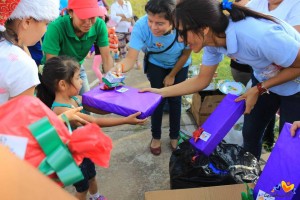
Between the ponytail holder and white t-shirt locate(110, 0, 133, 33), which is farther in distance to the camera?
white t-shirt locate(110, 0, 133, 33)

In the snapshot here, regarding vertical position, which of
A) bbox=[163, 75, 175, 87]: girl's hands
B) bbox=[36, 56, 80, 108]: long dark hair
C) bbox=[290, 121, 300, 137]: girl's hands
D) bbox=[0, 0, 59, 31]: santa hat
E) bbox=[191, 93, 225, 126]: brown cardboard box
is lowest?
bbox=[191, 93, 225, 126]: brown cardboard box

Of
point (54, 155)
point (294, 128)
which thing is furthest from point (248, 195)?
point (54, 155)

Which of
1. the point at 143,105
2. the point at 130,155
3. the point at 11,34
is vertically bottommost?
the point at 130,155

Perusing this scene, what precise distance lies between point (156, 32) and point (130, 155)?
1.28m

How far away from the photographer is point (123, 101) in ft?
7.02

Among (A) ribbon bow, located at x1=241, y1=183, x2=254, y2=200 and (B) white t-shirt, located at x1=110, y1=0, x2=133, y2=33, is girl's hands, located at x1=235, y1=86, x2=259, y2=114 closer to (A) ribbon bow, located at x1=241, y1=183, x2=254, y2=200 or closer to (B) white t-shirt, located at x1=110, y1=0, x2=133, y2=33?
(A) ribbon bow, located at x1=241, y1=183, x2=254, y2=200

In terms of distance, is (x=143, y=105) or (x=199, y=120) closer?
(x=143, y=105)

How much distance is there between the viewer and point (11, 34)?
1476mm

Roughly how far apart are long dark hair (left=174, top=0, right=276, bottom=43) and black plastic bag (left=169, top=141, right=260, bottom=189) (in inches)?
33.1

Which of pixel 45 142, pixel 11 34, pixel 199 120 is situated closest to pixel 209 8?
pixel 11 34

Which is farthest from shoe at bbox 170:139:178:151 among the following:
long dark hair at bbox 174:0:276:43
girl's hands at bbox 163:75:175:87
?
long dark hair at bbox 174:0:276:43

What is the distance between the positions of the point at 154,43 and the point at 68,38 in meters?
0.73

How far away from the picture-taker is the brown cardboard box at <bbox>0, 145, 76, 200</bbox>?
22.3 inches

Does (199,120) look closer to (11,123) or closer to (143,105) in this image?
(143,105)
